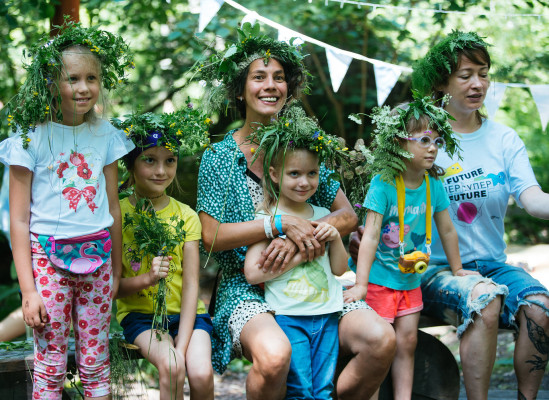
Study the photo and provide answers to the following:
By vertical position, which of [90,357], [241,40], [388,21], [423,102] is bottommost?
[90,357]

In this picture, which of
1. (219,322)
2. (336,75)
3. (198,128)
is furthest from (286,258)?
(336,75)

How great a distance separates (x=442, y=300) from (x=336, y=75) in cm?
148

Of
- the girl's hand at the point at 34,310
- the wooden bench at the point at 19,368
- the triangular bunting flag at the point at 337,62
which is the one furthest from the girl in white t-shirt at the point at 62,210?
the triangular bunting flag at the point at 337,62

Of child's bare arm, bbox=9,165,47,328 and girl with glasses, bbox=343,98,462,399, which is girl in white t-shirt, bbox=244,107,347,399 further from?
child's bare arm, bbox=9,165,47,328

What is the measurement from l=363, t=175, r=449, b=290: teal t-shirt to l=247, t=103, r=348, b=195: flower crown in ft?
0.89

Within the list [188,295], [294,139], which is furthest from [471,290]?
[188,295]

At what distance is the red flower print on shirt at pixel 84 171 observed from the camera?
247cm

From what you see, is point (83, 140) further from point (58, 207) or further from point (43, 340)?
point (43, 340)

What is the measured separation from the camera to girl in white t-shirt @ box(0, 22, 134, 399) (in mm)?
2363

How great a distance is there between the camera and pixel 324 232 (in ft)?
8.71

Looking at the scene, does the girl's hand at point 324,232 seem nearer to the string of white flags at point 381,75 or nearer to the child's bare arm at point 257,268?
the child's bare arm at point 257,268

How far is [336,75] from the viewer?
3.68 m

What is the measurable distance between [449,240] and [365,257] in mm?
537

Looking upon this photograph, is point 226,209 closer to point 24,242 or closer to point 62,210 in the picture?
Answer: point 62,210
